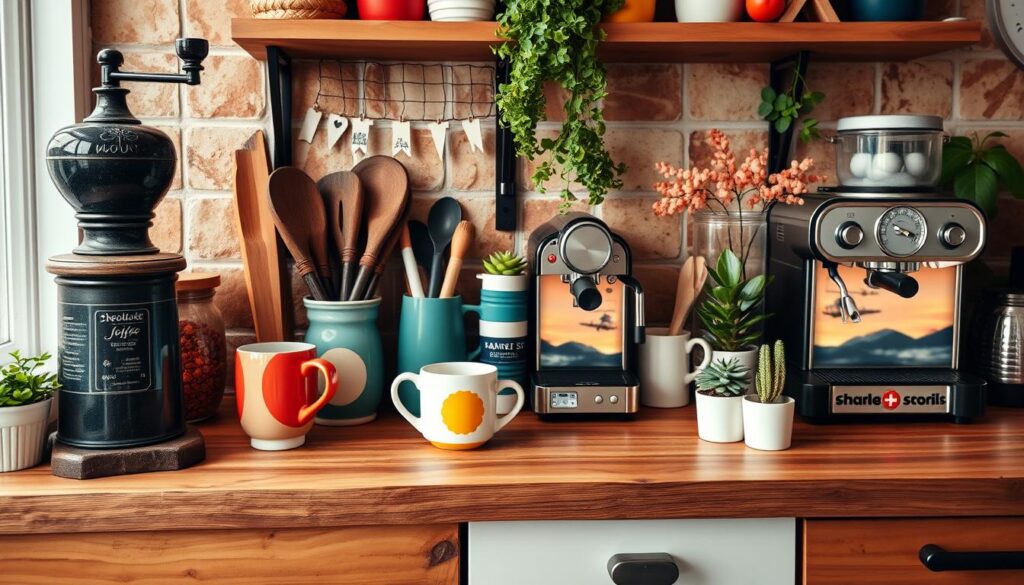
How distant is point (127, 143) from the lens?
3.65 ft

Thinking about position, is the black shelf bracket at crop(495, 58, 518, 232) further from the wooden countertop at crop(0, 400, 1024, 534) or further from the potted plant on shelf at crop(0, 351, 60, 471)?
the potted plant on shelf at crop(0, 351, 60, 471)

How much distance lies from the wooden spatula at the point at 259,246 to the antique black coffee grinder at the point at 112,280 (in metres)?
0.31

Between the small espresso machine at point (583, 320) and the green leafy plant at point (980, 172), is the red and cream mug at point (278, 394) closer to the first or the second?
the small espresso machine at point (583, 320)

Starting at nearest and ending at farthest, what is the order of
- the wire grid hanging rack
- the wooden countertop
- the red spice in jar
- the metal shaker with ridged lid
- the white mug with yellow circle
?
the wooden countertop, the white mug with yellow circle, the red spice in jar, the metal shaker with ridged lid, the wire grid hanging rack

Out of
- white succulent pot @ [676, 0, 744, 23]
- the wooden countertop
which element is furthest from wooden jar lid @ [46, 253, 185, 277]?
white succulent pot @ [676, 0, 744, 23]

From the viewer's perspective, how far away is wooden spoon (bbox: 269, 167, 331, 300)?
1.42 m

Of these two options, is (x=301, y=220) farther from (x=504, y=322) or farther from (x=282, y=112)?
(x=504, y=322)

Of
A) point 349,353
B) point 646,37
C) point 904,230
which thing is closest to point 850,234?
point 904,230

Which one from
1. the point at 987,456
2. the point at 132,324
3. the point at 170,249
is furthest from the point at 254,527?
the point at 987,456

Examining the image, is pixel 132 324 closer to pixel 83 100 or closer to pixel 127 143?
pixel 127 143

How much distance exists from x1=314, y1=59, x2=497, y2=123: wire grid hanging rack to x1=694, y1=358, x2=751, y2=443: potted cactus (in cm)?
59

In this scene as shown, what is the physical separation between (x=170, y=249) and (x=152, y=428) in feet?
1.61

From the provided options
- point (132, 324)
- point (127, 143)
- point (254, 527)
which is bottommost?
point (254, 527)

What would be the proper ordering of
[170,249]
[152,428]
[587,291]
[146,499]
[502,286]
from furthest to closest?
[170,249]
[502,286]
[587,291]
[152,428]
[146,499]
